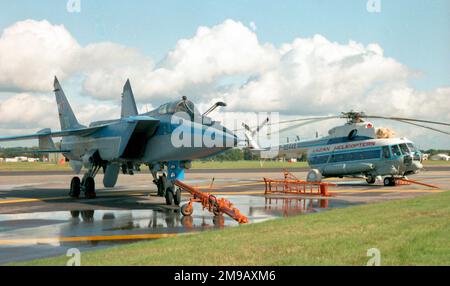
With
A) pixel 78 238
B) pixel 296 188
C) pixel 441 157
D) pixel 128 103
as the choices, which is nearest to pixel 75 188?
pixel 128 103

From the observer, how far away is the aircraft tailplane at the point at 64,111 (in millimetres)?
26516

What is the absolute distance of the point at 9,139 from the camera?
22000 mm

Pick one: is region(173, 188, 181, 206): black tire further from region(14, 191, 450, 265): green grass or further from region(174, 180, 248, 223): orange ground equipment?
region(14, 191, 450, 265): green grass

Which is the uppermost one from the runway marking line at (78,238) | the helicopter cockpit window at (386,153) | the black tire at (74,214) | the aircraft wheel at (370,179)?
the helicopter cockpit window at (386,153)

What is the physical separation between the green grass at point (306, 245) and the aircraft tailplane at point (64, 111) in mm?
17743

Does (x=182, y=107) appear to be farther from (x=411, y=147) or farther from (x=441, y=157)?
(x=441, y=157)

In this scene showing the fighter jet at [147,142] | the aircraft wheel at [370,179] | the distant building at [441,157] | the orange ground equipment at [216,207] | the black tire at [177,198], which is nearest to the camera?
the orange ground equipment at [216,207]

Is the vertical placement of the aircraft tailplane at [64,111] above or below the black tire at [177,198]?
above

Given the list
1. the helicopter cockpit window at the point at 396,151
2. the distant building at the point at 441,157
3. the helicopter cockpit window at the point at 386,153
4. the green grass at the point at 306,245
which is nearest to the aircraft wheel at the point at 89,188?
the green grass at the point at 306,245

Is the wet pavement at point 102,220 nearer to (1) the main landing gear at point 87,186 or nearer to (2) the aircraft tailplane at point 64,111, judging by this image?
(1) the main landing gear at point 87,186

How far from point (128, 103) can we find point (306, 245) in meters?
17.2

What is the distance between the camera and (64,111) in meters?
27.0

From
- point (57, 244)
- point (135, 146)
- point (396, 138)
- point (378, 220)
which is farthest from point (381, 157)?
point (57, 244)
